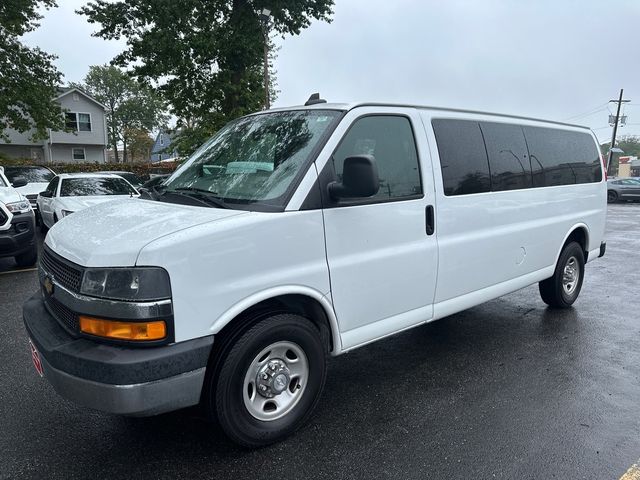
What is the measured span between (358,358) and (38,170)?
1444cm

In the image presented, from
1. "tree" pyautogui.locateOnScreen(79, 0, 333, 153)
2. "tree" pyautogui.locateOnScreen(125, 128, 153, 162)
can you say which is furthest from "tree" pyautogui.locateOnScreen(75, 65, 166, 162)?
"tree" pyautogui.locateOnScreen(79, 0, 333, 153)

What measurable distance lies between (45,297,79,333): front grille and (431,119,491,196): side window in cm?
265

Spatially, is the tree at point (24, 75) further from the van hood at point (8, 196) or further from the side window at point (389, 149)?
the side window at point (389, 149)

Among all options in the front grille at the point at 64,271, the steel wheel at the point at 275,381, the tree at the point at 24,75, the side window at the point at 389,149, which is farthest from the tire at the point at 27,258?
the tree at the point at 24,75

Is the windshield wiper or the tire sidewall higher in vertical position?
the windshield wiper

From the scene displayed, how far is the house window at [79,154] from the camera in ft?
131

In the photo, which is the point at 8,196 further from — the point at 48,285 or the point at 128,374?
the point at 128,374

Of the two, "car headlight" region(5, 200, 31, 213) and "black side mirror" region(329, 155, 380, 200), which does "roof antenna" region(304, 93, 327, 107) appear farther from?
"car headlight" region(5, 200, 31, 213)

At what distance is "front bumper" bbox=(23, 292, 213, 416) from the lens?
2.30 m

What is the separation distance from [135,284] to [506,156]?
11.3 ft

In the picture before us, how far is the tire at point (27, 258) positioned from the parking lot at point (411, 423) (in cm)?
334

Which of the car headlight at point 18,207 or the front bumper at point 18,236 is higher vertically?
the car headlight at point 18,207

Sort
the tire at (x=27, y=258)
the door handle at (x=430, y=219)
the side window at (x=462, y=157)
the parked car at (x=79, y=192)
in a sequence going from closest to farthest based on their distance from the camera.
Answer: the door handle at (x=430, y=219), the side window at (x=462, y=157), the tire at (x=27, y=258), the parked car at (x=79, y=192)

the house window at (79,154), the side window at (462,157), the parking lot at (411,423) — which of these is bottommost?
the parking lot at (411,423)
